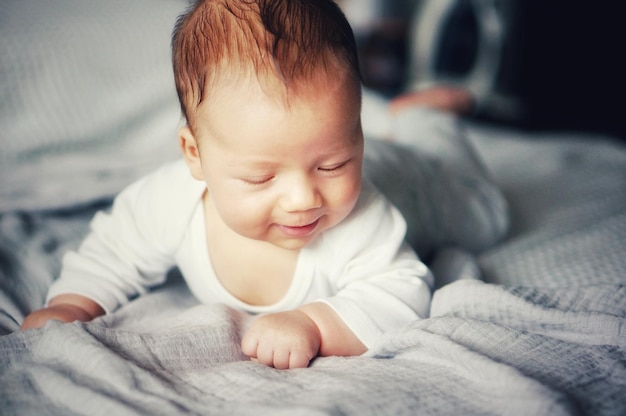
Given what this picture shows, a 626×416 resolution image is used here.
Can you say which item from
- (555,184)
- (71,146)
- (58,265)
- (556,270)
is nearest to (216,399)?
(58,265)

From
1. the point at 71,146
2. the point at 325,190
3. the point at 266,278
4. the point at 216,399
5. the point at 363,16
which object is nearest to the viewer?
the point at 216,399

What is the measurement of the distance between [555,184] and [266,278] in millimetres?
847

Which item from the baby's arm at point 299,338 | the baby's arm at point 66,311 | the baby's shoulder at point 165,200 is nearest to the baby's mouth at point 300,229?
the baby's arm at point 299,338

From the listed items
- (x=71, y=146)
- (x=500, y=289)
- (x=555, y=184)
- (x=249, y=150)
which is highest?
(x=249, y=150)

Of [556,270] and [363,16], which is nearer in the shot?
[556,270]

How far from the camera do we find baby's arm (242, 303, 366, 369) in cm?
73

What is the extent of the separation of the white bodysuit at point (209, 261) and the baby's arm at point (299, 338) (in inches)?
0.7

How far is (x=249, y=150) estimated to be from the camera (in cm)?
69

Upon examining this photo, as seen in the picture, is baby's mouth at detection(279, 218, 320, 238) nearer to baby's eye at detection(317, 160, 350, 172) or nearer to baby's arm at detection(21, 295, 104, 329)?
baby's eye at detection(317, 160, 350, 172)

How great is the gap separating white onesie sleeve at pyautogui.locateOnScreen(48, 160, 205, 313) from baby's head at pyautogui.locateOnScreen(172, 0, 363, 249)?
177 mm

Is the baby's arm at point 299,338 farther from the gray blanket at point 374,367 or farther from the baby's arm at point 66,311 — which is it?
the baby's arm at point 66,311

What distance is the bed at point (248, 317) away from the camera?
2.03 ft

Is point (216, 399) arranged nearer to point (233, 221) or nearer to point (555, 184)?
point (233, 221)

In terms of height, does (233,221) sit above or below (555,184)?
above
